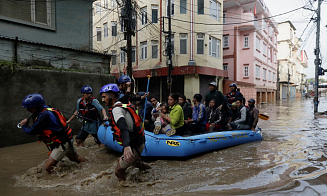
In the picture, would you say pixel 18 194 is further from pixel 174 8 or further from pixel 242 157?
pixel 174 8

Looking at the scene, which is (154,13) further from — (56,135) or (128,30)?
(56,135)

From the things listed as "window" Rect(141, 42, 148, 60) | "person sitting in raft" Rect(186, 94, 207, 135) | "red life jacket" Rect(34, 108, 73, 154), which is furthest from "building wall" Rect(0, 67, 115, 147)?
"window" Rect(141, 42, 148, 60)

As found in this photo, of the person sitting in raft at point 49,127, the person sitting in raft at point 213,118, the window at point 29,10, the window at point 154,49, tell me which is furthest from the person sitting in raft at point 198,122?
the window at point 154,49

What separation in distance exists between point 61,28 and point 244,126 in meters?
8.34

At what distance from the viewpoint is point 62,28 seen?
9523 millimetres

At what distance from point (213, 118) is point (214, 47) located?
13410 millimetres

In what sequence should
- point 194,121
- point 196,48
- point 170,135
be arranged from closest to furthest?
point 170,135, point 194,121, point 196,48

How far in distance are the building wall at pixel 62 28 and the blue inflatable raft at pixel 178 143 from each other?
17.5 ft

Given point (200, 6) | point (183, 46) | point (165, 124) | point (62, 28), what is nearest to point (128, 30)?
point (62, 28)

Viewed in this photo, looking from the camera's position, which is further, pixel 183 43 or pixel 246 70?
pixel 246 70

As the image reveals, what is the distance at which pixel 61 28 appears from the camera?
31.1 ft

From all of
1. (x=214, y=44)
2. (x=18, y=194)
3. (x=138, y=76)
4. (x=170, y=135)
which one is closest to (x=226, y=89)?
(x=214, y=44)

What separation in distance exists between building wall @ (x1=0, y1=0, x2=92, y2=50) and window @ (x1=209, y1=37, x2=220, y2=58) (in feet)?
35.1

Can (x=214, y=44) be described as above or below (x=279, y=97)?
above
